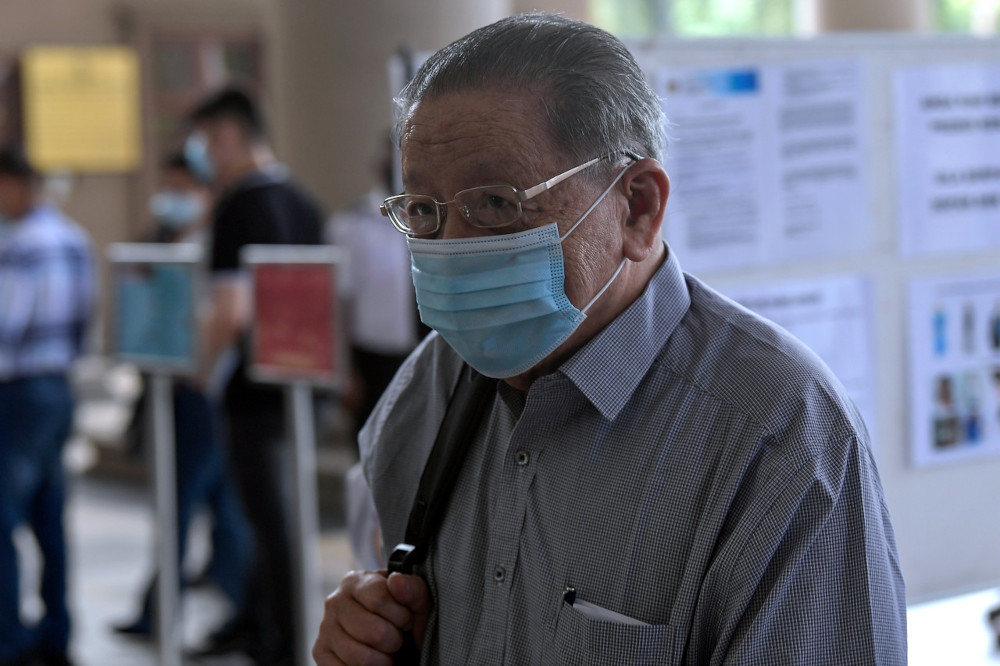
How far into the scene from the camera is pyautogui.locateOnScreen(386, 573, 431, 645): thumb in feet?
4.32

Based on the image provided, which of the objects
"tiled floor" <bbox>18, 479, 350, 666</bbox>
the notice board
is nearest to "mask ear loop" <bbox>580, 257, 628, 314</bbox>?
the notice board

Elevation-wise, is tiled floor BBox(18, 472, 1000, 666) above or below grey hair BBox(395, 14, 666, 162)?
below

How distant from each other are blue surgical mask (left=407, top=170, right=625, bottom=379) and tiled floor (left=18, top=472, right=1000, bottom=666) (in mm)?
1123

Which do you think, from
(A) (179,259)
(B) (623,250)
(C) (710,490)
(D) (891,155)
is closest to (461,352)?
(B) (623,250)

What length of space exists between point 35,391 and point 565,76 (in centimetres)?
358

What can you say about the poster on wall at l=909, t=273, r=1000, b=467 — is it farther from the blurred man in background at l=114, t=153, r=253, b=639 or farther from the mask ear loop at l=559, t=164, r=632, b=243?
the blurred man in background at l=114, t=153, r=253, b=639

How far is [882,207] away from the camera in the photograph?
2.27m

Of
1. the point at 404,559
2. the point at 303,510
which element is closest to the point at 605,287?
the point at 404,559

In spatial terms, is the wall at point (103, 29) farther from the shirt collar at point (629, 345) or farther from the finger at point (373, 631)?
the shirt collar at point (629, 345)

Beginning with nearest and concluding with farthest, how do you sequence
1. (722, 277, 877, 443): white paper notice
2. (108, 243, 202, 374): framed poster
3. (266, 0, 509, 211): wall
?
(722, 277, 877, 443): white paper notice → (108, 243, 202, 374): framed poster → (266, 0, 509, 211): wall

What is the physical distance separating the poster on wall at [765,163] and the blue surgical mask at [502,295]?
850 mm

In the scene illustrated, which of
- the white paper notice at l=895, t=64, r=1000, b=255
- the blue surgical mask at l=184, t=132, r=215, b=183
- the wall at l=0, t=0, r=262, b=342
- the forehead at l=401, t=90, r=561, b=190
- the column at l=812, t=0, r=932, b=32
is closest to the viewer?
the forehead at l=401, t=90, r=561, b=190

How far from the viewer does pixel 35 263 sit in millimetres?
4223

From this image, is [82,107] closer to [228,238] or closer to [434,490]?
[228,238]
